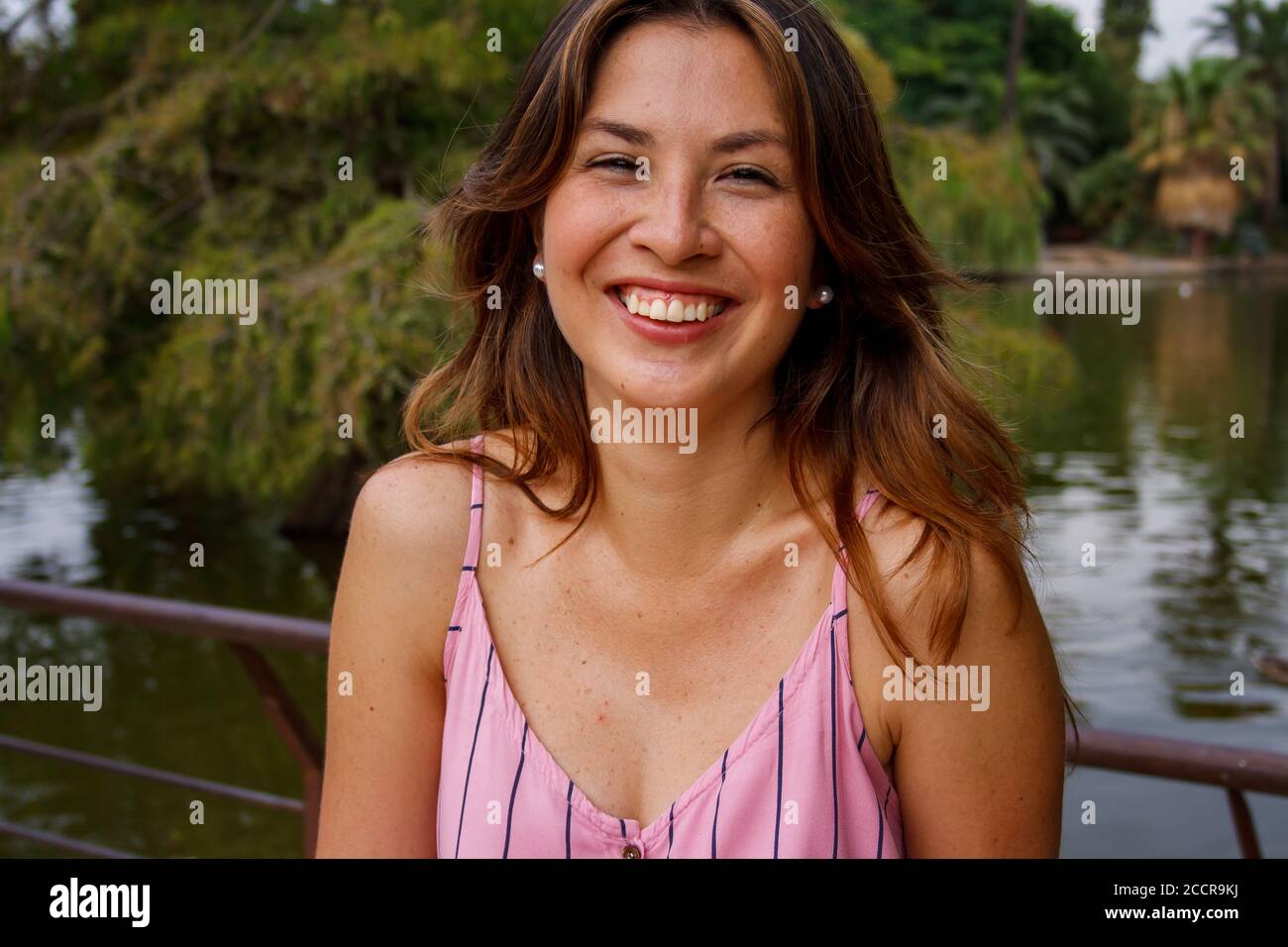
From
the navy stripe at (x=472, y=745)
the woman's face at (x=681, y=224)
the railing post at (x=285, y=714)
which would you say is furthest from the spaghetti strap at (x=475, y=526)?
the railing post at (x=285, y=714)

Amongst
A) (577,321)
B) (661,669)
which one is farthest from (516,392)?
(661,669)

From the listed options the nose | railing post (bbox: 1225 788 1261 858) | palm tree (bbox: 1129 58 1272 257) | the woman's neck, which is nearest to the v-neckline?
the woman's neck

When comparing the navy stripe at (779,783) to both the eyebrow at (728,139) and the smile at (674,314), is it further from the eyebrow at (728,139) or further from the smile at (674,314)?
the eyebrow at (728,139)

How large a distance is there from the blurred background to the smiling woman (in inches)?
169

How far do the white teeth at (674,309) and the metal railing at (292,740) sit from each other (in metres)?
0.80

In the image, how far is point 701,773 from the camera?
157cm

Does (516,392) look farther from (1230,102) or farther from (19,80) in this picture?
(1230,102)

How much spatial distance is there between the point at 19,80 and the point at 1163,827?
8923mm

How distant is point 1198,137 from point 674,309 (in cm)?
4119

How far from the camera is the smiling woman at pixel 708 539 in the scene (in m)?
1.55

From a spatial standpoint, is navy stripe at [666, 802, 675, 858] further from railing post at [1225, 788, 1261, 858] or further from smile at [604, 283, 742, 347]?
railing post at [1225, 788, 1261, 858]

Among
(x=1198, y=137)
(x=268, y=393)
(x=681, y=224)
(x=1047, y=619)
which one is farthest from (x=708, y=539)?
(x=1198, y=137)

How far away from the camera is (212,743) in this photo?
8359 millimetres

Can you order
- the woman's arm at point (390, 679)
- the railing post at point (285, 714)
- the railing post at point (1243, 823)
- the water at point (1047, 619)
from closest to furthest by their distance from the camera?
the woman's arm at point (390, 679) → the railing post at point (1243, 823) → the railing post at point (285, 714) → the water at point (1047, 619)
